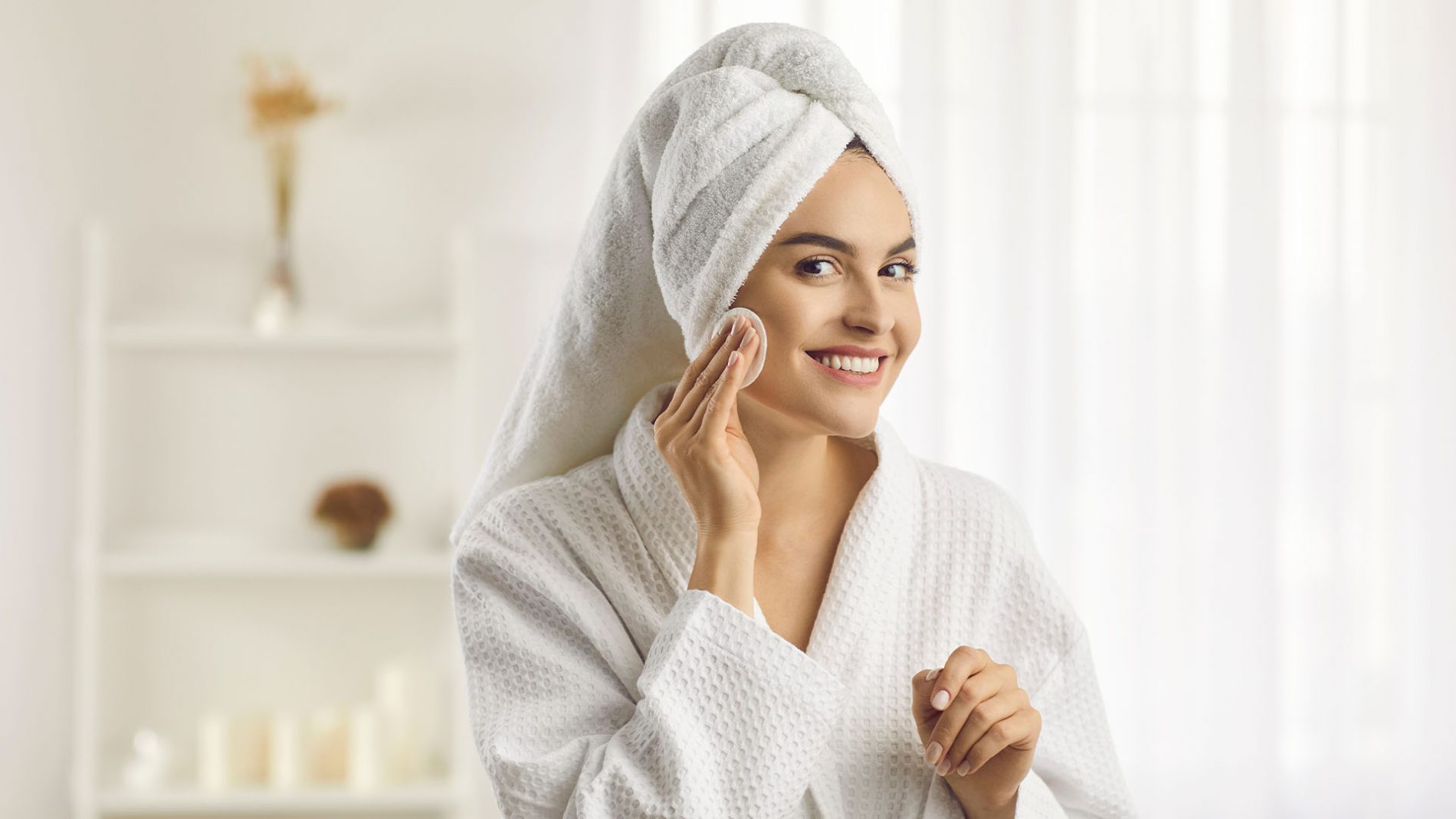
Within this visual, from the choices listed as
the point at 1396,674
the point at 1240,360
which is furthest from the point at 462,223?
the point at 1396,674

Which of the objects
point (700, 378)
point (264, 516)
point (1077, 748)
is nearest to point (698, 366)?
point (700, 378)

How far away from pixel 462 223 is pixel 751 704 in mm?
1812

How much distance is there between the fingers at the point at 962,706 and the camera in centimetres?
97

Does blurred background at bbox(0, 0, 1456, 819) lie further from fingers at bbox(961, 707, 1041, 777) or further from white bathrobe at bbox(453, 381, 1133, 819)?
fingers at bbox(961, 707, 1041, 777)

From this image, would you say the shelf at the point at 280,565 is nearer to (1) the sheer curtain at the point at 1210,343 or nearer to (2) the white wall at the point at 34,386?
(2) the white wall at the point at 34,386

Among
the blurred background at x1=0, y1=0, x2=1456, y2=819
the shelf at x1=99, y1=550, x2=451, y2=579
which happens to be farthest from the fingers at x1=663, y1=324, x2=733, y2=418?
the blurred background at x1=0, y1=0, x2=1456, y2=819

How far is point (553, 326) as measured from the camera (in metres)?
1.18

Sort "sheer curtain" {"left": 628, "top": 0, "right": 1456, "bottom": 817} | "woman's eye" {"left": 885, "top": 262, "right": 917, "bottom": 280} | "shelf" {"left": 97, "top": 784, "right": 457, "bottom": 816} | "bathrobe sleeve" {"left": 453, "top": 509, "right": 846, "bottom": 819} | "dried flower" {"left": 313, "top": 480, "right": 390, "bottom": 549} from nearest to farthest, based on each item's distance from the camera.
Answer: "bathrobe sleeve" {"left": 453, "top": 509, "right": 846, "bottom": 819} → "woman's eye" {"left": 885, "top": 262, "right": 917, "bottom": 280} → "shelf" {"left": 97, "top": 784, "right": 457, "bottom": 816} → "dried flower" {"left": 313, "top": 480, "right": 390, "bottom": 549} → "sheer curtain" {"left": 628, "top": 0, "right": 1456, "bottom": 817}

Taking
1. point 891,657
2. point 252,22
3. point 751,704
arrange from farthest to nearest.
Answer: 1. point 252,22
2. point 891,657
3. point 751,704

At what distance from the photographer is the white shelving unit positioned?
8.18 feet

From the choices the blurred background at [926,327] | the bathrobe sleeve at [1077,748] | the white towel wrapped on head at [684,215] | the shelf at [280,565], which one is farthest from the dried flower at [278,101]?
the bathrobe sleeve at [1077,748]

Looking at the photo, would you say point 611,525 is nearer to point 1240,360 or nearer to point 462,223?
Result: point 462,223

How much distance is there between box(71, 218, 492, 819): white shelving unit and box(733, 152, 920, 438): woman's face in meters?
1.47

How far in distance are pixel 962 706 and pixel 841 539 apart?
234mm
